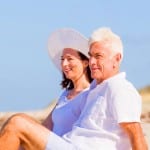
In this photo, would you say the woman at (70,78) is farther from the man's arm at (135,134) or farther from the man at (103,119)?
the man's arm at (135,134)

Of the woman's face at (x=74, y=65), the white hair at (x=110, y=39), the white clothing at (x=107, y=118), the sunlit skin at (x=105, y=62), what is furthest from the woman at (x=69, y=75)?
the white hair at (x=110, y=39)

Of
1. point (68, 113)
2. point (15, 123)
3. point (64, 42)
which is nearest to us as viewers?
point (15, 123)

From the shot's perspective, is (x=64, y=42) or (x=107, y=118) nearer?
(x=107, y=118)

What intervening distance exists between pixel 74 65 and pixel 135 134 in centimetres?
137

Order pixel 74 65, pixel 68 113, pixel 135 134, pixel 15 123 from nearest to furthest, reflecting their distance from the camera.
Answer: pixel 135 134 < pixel 15 123 < pixel 68 113 < pixel 74 65

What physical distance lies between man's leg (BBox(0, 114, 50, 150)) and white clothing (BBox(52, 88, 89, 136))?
65 cm

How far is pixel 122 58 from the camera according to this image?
5.39 meters

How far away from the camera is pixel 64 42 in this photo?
6391 millimetres

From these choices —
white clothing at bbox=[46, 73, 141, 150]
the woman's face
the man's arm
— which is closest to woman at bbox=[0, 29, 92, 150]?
the woman's face

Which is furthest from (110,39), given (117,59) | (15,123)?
(15,123)

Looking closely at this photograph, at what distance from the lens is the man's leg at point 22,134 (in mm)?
5281

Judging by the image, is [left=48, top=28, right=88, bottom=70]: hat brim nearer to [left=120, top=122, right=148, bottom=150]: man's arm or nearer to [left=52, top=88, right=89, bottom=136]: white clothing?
[left=52, top=88, right=89, bottom=136]: white clothing

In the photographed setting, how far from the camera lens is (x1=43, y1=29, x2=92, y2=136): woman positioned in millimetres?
6012

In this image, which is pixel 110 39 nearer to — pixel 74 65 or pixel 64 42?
pixel 74 65
